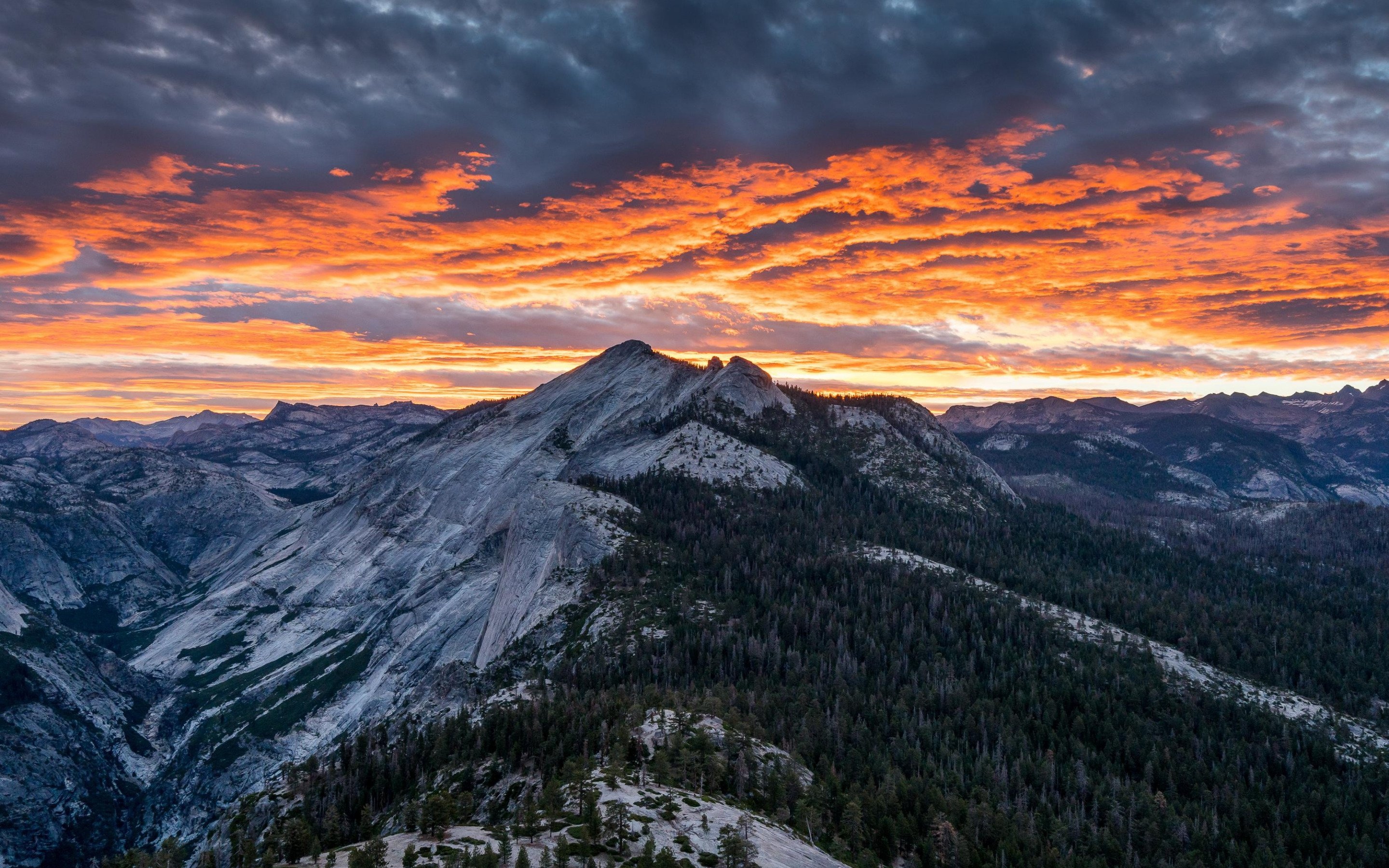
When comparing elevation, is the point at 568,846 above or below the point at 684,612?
above

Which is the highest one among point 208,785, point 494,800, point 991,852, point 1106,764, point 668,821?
point 668,821

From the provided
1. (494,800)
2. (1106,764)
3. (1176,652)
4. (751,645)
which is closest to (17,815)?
(494,800)

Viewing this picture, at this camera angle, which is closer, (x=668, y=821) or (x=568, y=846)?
(x=568, y=846)

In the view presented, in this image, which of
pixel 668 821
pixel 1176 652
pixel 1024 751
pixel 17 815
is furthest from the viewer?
pixel 1176 652

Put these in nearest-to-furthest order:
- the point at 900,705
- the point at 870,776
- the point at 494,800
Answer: the point at 494,800 → the point at 870,776 → the point at 900,705

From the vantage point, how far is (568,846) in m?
53.7

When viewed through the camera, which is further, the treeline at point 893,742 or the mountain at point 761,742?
the treeline at point 893,742

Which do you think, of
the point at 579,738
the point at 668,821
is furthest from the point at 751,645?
the point at 668,821

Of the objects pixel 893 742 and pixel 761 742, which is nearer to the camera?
pixel 761 742

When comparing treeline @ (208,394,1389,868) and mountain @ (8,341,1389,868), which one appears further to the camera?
treeline @ (208,394,1389,868)

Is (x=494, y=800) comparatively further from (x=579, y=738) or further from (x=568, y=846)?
(x=568, y=846)

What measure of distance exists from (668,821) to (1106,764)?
105663 millimetres

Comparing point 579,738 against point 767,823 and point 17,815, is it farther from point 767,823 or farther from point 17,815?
point 17,815

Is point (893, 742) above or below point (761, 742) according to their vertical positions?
below
